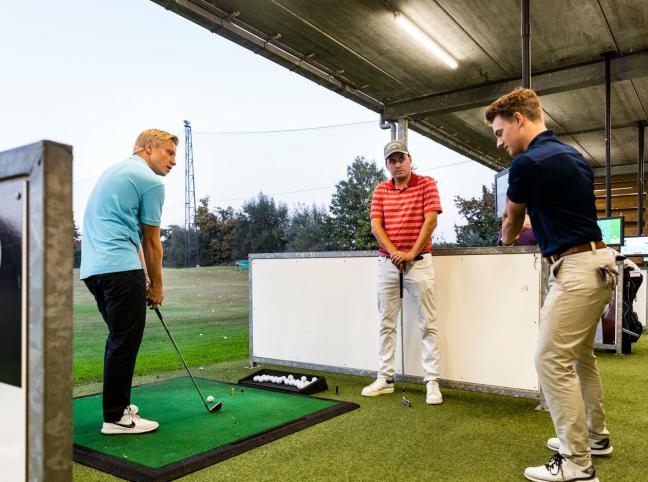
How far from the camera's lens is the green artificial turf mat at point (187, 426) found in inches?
85.9

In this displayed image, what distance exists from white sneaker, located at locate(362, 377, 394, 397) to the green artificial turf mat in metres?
0.31

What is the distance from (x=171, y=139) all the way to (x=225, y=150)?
583 centimetres

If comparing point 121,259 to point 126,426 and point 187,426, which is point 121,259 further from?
point 187,426

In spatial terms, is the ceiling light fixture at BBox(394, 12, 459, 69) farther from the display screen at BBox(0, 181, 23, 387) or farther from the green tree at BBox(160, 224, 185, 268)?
the display screen at BBox(0, 181, 23, 387)

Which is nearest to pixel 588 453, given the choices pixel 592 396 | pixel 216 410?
pixel 592 396

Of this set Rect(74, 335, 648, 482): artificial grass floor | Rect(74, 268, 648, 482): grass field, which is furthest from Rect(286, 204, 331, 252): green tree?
Rect(74, 335, 648, 482): artificial grass floor

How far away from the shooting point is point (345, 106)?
962cm

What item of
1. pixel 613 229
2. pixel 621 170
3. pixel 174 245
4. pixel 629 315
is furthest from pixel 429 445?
pixel 621 170

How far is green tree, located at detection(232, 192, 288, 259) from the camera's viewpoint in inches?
276

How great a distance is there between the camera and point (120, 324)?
8.04ft

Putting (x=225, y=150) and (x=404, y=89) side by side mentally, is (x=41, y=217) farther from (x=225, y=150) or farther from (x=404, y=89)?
(x=404, y=89)

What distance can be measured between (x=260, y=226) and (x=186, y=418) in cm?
456

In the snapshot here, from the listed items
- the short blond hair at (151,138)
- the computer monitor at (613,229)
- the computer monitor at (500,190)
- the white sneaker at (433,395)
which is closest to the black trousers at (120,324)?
the short blond hair at (151,138)

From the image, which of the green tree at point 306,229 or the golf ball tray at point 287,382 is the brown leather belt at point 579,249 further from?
the green tree at point 306,229
